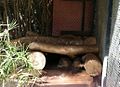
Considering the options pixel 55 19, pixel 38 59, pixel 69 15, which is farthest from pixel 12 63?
pixel 69 15

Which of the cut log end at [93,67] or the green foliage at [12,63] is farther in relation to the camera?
the cut log end at [93,67]

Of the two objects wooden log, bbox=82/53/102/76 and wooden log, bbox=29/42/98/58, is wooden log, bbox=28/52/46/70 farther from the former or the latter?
wooden log, bbox=82/53/102/76

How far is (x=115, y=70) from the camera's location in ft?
14.4

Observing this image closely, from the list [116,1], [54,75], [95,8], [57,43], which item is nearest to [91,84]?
[54,75]

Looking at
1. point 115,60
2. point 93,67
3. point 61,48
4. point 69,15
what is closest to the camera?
point 115,60

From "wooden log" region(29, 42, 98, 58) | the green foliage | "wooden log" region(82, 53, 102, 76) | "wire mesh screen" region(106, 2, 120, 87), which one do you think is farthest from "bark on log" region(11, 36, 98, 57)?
"wire mesh screen" region(106, 2, 120, 87)

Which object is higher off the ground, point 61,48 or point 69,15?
point 69,15

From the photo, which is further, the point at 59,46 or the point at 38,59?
the point at 59,46

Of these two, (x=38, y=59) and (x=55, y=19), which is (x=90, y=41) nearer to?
(x=55, y=19)

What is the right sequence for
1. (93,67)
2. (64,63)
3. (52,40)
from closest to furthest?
(93,67) < (64,63) < (52,40)

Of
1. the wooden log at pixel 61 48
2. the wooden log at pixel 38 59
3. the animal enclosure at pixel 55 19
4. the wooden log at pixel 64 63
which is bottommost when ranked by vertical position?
the wooden log at pixel 64 63

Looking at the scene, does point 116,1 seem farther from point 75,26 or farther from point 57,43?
point 75,26

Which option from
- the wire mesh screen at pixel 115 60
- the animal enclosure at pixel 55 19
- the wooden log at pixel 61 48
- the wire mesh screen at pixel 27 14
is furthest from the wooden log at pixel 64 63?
the wire mesh screen at pixel 115 60

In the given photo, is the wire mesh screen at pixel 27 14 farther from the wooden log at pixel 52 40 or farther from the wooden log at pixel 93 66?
the wooden log at pixel 93 66
